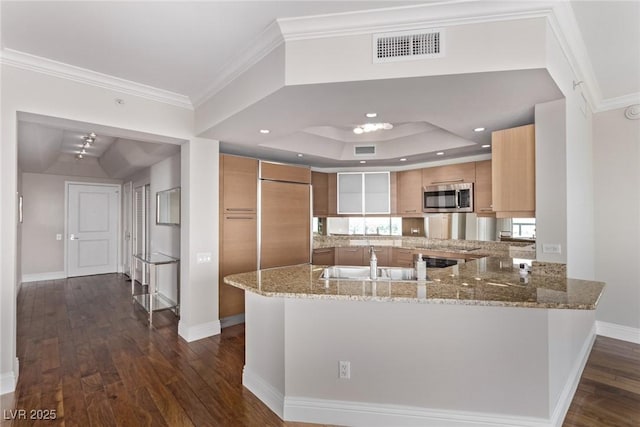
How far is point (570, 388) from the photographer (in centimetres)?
232

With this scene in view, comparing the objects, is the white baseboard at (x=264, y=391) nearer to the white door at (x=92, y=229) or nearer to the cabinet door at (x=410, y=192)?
the cabinet door at (x=410, y=192)

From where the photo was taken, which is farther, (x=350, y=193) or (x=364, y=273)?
(x=350, y=193)

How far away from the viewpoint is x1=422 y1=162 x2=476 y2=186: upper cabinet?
15.2ft

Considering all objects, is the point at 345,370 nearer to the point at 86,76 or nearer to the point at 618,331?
the point at 86,76

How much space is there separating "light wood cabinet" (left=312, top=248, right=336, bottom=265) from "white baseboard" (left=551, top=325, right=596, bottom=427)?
358 cm

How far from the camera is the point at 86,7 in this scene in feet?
6.45

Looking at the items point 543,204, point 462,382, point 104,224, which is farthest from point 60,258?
point 543,204

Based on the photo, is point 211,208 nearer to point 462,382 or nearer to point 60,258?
point 462,382

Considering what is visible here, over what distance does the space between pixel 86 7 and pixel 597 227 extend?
5.18m

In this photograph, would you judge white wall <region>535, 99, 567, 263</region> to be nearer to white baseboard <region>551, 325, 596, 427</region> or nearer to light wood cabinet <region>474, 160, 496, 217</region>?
white baseboard <region>551, 325, 596, 427</region>

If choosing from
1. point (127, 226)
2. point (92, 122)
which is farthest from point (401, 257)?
point (127, 226)

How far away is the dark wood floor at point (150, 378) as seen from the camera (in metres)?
2.18

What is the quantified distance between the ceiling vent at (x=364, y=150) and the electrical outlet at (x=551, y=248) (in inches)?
113

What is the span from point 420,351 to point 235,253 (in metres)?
2.69
